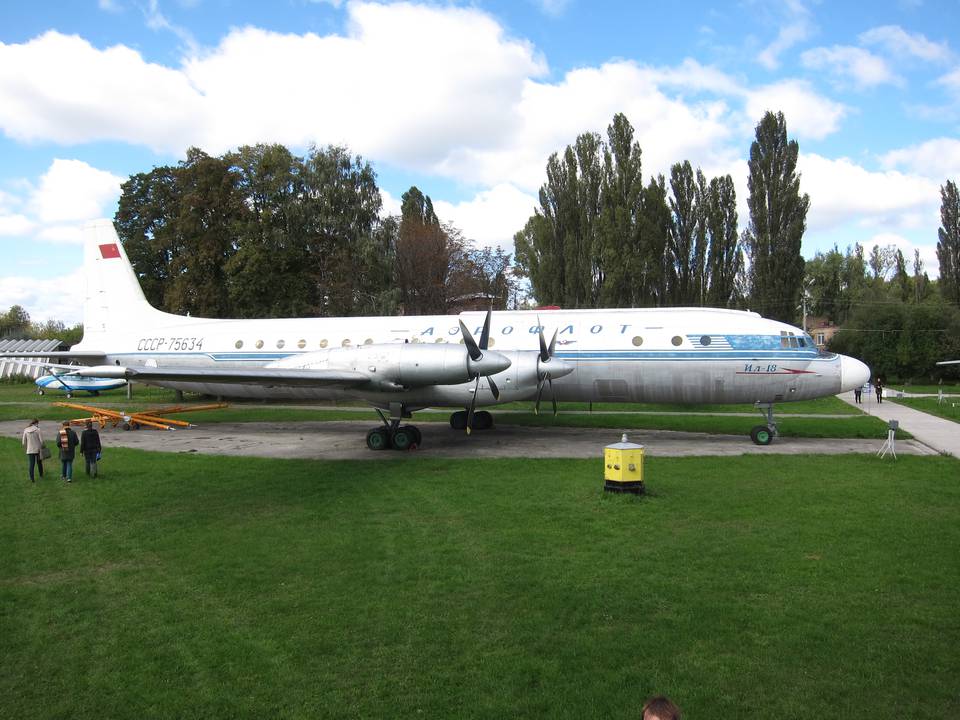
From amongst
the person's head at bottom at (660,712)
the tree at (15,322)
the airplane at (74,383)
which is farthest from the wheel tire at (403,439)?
the tree at (15,322)

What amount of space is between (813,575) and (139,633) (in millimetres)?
7727

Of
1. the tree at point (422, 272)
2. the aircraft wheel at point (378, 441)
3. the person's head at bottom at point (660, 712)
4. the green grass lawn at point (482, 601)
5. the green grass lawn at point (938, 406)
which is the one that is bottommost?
the green grass lawn at point (482, 601)

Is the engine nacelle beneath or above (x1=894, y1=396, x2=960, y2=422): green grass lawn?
above

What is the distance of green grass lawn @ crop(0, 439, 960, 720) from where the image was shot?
5.36 m

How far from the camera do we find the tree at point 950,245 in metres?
52.1

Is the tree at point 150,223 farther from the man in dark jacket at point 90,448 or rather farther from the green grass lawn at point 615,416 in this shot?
the man in dark jacket at point 90,448

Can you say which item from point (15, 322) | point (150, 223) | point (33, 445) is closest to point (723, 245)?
point (150, 223)

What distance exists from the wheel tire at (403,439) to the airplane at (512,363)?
0.04 metres

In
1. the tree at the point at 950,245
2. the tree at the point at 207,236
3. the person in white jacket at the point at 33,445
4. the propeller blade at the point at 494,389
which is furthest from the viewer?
the tree at the point at 950,245

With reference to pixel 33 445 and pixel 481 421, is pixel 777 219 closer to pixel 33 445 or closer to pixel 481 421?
pixel 481 421

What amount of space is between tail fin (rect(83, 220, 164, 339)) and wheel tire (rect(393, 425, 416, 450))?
13.7 metres

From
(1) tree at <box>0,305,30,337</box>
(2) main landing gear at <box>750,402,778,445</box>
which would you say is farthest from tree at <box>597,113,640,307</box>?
(1) tree at <box>0,305,30,337</box>

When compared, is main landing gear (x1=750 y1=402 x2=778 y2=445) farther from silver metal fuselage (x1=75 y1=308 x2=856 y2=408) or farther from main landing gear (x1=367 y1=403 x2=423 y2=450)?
main landing gear (x1=367 y1=403 x2=423 y2=450)

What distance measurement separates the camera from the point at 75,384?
38906 mm
